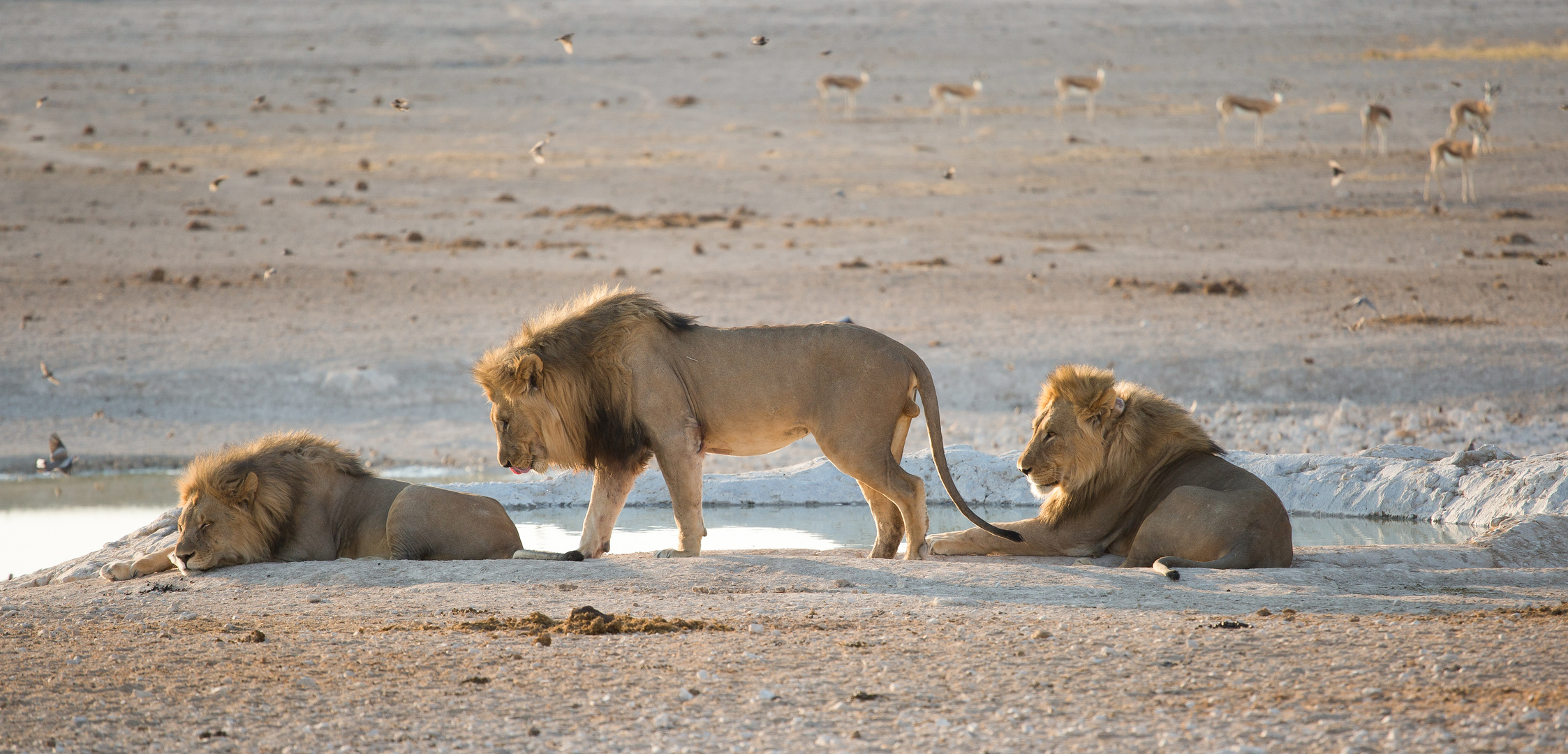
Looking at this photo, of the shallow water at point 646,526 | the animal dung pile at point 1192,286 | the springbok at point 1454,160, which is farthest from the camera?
the springbok at point 1454,160

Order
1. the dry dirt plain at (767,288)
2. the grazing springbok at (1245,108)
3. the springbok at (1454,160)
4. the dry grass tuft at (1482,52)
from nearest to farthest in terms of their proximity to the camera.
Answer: the dry dirt plain at (767,288) → the springbok at (1454,160) → the grazing springbok at (1245,108) → the dry grass tuft at (1482,52)

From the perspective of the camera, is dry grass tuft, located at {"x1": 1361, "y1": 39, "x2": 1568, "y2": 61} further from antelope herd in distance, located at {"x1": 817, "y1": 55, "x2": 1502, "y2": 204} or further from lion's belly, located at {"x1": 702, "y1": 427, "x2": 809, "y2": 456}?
lion's belly, located at {"x1": 702, "y1": 427, "x2": 809, "y2": 456}

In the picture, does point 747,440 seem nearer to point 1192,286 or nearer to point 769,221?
point 1192,286

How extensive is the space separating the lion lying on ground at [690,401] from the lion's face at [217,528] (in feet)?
3.81

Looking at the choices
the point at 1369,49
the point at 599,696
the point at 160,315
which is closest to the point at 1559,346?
the point at 599,696

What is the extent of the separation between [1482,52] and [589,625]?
33793 millimetres

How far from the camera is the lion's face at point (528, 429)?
22.2 feet

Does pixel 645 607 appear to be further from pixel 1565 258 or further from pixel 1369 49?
pixel 1369 49

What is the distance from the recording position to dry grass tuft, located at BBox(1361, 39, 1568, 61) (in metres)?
32.9

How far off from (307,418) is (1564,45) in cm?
3177

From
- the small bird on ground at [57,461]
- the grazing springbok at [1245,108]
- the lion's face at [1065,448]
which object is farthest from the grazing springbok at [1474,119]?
the small bird on ground at [57,461]

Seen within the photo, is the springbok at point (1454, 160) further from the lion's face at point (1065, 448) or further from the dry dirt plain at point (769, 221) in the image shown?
the lion's face at point (1065, 448)

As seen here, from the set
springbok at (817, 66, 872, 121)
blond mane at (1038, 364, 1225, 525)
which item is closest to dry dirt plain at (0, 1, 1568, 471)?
springbok at (817, 66, 872, 121)

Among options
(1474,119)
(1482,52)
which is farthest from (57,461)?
(1482,52)
